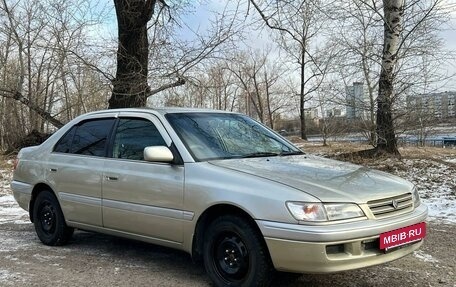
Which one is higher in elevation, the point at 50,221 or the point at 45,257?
the point at 50,221

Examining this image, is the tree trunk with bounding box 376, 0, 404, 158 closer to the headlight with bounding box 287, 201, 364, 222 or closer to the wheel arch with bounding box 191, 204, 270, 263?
the wheel arch with bounding box 191, 204, 270, 263

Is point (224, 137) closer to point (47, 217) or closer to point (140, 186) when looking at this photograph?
A: point (140, 186)

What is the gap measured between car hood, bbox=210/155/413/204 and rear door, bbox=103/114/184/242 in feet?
1.72

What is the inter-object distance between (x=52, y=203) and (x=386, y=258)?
3.89 meters

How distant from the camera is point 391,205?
412cm

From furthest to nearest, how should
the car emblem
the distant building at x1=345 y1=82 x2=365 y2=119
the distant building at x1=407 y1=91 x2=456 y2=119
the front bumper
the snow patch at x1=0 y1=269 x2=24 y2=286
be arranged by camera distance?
the distant building at x1=345 y1=82 x2=365 y2=119
the distant building at x1=407 y1=91 x2=456 y2=119
the snow patch at x1=0 y1=269 x2=24 y2=286
the car emblem
the front bumper

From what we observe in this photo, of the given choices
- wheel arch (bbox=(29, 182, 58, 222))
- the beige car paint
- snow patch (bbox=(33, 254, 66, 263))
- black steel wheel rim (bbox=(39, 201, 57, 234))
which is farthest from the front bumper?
wheel arch (bbox=(29, 182, 58, 222))

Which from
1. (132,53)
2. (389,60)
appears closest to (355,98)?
(389,60)

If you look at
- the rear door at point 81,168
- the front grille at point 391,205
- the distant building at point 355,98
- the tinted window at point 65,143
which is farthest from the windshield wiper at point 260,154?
the distant building at point 355,98

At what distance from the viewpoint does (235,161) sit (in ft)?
15.1

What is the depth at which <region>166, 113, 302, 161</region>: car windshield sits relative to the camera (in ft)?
15.7

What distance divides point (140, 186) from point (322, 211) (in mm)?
1889

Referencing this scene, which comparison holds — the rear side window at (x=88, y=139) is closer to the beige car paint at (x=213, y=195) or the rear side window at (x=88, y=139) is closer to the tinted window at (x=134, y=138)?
the beige car paint at (x=213, y=195)

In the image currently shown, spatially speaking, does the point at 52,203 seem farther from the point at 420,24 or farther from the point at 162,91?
the point at 420,24
